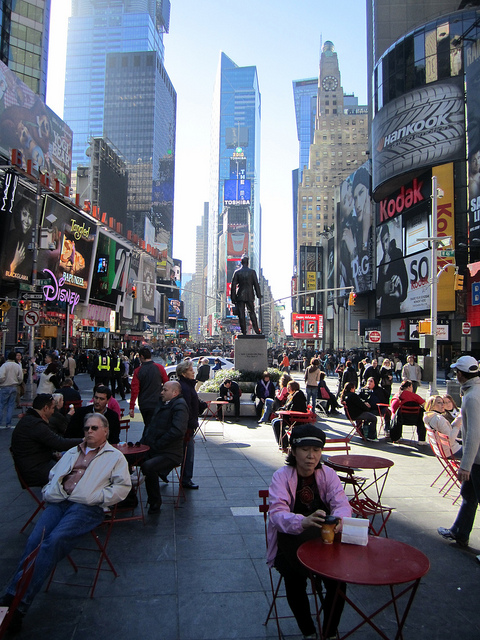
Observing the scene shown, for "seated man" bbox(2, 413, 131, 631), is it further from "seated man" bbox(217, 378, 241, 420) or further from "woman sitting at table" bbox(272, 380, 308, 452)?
"seated man" bbox(217, 378, 241, 420)

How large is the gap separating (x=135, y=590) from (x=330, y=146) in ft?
432

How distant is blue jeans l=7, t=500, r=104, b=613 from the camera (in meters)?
3.26

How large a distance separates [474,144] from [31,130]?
132 feet

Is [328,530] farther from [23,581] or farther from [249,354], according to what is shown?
[249,354]

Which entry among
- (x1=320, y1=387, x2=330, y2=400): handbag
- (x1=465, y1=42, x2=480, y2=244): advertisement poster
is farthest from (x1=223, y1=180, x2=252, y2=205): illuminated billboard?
(x1=320, y1=387, x2=330, y2=400): handbag

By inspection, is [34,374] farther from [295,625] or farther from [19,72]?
[19,72]

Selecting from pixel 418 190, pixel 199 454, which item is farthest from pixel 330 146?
pixel 199 454

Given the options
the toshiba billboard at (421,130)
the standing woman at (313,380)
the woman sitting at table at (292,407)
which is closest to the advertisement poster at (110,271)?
the toshiba billboard at (421,130)

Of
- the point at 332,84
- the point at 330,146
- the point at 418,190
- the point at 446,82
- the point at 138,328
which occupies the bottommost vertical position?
the point at 138,328

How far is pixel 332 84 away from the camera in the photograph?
14775 cm

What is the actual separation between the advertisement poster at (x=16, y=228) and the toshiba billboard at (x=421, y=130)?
Answer: 32117 mm

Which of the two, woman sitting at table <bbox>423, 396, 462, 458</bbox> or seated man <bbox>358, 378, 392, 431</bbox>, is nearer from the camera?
woman sitting at table <bbox>423, 396, 462, 458</bbox>

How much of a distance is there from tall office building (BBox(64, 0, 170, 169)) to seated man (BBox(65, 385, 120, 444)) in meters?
179

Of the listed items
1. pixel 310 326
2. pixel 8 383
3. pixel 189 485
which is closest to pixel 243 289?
pixel 8 383
